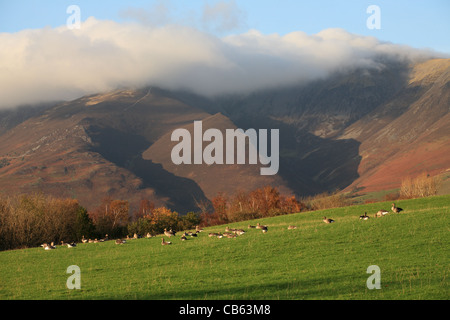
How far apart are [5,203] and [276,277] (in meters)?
49.5

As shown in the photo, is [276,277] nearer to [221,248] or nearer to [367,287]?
[367,287]

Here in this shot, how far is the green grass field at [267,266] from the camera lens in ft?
67.5

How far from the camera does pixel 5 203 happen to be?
6222 cm

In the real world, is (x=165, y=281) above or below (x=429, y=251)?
below

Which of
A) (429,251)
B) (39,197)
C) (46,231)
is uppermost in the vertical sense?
(39,197)

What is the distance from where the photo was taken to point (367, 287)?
20078mm

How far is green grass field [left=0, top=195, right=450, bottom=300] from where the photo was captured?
20.6 meters

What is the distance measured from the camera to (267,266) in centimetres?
2623

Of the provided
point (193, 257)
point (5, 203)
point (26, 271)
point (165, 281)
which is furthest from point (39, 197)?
point (165, 281)

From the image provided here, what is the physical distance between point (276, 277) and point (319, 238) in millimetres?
11572

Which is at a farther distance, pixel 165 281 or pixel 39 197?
pixel 39 197
